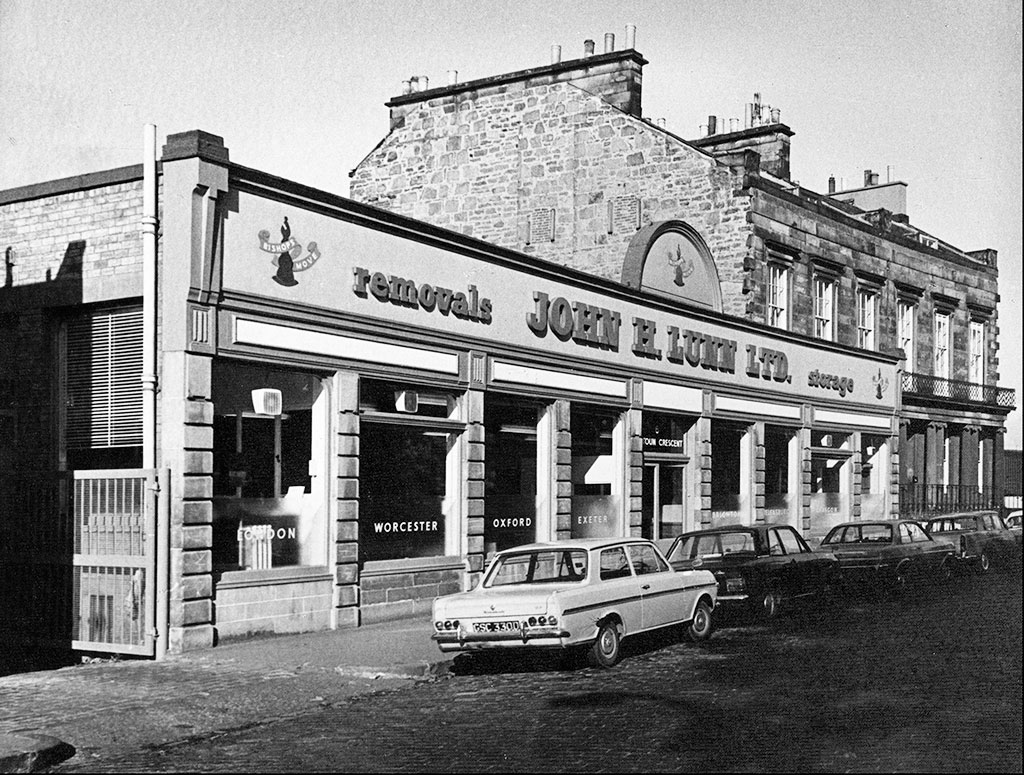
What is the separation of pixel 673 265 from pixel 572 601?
17322mm

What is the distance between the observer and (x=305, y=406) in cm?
1650

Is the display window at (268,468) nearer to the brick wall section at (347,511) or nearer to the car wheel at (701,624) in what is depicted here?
the brick wall section at (347,511)

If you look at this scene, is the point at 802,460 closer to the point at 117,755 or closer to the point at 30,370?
the point at 30,370

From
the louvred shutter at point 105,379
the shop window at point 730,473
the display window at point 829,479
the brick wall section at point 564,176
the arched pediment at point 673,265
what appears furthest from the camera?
the brick wall section at point 564,176

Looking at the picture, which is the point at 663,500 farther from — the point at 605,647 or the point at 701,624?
the point at 605,647

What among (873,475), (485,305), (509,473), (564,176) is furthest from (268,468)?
(873,475)

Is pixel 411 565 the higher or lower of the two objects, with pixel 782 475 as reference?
lower

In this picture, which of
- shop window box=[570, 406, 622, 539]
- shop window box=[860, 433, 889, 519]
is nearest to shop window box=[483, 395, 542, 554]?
shop window box=[570, 406, 622, 539]

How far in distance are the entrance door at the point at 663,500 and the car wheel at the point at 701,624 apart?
8.65m

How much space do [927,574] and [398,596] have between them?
10186 mm

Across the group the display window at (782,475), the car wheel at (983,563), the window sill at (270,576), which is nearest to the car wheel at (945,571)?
the car wheel at (983,563)

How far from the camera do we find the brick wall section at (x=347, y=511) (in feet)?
54.5

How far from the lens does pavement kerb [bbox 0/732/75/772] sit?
912 centimetres

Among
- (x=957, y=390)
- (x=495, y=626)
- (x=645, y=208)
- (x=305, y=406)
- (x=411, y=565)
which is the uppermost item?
(x=645, y=208)
